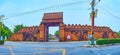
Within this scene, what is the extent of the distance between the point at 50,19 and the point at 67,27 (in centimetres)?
489

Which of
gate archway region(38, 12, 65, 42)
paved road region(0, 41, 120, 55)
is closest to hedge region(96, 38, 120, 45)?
paved road region(0, 41, 120, 55)

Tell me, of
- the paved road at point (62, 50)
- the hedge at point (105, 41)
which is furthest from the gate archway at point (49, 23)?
the paved road at point (62, 50)

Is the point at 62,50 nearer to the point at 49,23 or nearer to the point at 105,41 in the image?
the point at 105,41

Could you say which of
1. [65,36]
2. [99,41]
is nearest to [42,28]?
[65,36]

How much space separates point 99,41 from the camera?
43.6 metres

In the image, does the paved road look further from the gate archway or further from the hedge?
the gate archway

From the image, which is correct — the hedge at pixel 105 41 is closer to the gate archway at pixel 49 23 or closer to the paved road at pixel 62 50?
the paved road at pixel 62 50

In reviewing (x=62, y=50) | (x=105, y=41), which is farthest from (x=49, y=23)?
(x=62, y=50)

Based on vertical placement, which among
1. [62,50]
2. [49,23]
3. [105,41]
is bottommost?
[62,50]

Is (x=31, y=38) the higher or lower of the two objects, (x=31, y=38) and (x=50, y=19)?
the lower

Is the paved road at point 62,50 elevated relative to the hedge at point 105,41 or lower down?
lower down

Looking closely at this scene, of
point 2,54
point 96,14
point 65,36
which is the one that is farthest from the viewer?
point 65,36

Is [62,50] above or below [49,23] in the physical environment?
below

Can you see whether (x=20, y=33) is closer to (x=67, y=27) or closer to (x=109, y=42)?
(x=67, y=27)
